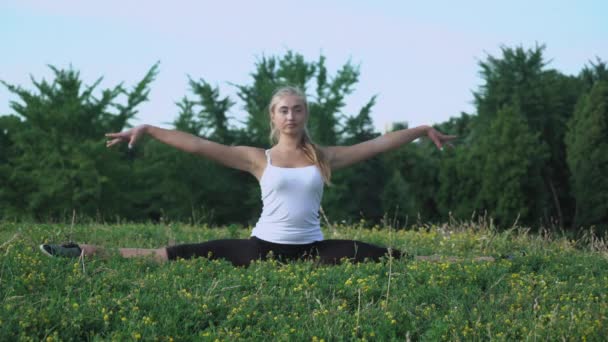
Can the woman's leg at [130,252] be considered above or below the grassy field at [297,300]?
above

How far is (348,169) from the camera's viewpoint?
45.1 m

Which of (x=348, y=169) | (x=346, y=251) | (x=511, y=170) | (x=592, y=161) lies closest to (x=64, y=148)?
(x=348, y=169)

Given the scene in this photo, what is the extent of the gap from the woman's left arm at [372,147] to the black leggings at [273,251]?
3.30 feet

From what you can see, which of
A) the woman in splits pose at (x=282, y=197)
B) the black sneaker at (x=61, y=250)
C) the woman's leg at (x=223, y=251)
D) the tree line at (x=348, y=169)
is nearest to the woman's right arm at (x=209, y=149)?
the woman in splits pose at (x=282, y=197)

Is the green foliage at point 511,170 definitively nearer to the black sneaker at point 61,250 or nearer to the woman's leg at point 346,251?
the woman's leg at point 346,251

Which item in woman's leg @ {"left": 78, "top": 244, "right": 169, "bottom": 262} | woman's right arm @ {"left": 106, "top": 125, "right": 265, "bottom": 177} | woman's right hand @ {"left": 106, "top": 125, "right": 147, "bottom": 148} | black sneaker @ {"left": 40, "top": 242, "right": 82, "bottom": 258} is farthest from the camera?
woman's right arm @ {"left": 106, "top": 125, "right": 265, "bottom": 177}

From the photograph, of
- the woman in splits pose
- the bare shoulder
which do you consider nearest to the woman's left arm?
the woman in splits pose

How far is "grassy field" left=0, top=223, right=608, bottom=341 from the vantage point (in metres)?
4.58

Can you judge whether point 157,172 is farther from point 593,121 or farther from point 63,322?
point 63,322

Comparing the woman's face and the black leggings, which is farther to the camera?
the woman's face

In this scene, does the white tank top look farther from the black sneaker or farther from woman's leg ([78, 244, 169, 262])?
the black sneaker

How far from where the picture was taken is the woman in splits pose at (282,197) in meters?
7.18

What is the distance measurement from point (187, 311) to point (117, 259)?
7.20 feet

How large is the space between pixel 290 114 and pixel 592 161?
114 feet
